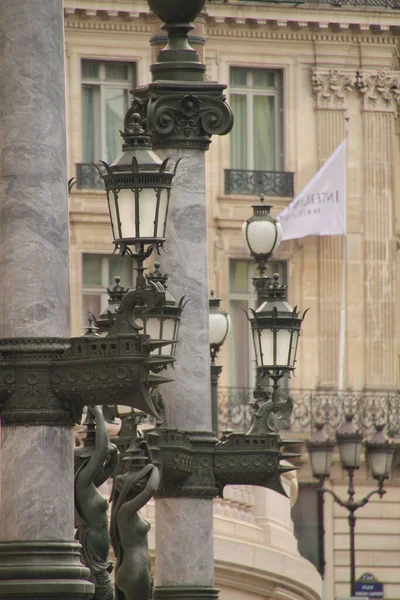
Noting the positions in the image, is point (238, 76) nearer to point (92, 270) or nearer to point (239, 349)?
point (92, 270)

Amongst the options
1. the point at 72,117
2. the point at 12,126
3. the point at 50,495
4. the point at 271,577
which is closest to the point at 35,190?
the point at 12,126

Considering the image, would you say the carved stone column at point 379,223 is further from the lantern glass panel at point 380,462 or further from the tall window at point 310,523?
the lantern glass panel at point 380,462

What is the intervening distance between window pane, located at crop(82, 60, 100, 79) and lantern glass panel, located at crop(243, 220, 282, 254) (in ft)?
81.1

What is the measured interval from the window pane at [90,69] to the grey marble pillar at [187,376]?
28935 mm

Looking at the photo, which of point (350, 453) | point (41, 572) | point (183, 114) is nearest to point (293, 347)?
point (183, 114)

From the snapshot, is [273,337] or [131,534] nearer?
[131,534]

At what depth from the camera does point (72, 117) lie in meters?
47.4

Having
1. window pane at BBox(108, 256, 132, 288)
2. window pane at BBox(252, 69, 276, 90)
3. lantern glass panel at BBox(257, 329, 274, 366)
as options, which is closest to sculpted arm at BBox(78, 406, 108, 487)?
lantern glass panel at BBox(257, 329, 274, 366)

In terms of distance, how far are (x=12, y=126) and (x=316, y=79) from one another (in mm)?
34915

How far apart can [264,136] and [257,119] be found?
32 centimetres

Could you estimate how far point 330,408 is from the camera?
160 ft

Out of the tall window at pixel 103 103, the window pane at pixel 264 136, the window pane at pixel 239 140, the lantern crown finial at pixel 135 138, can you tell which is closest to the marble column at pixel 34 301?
the lantern crown finial at pixel 135 138

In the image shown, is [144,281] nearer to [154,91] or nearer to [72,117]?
[154,91]

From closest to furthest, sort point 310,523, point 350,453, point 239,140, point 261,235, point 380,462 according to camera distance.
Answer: point 261,235 → point 380,462 → point 350,453 → point 310,523 → point 239,140
